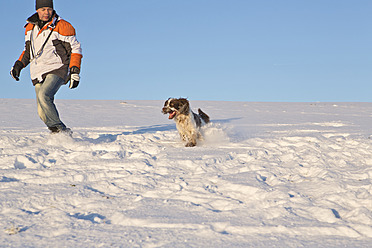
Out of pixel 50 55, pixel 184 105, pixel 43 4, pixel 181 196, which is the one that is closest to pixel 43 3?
pixel 43 4

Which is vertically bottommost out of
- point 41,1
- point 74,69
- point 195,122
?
point 195,122

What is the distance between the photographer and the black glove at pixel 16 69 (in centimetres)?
674

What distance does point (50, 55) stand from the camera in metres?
6.45

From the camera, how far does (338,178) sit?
4371 mm

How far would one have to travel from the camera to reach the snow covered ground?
8.80 feet

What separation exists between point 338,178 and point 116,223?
279 cm

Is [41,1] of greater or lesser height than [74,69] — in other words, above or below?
above

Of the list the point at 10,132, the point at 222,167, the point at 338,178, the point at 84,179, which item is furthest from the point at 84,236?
the point at 10,132

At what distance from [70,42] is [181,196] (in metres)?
4.07

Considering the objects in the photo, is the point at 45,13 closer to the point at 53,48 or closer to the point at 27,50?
the point at 53,48

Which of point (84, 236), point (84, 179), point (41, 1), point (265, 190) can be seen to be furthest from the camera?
point (41, 1)

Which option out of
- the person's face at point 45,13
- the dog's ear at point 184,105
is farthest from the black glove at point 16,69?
the dog's ear at point 184,105

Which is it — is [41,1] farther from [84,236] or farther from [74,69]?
[84,236]

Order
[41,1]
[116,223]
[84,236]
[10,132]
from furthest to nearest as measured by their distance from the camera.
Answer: [10,132]
[41,1]
[116,223]
[84,236]
